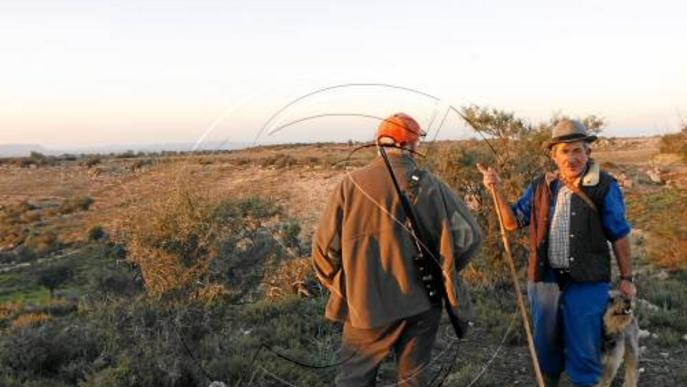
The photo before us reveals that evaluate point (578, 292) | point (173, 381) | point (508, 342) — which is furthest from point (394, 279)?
point (508, 342)

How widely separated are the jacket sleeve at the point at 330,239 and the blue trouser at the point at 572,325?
147 cm

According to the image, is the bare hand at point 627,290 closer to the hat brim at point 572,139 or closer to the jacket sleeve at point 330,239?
the hat brim at point 572,139

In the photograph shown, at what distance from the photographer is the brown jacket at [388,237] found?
3.76 meters

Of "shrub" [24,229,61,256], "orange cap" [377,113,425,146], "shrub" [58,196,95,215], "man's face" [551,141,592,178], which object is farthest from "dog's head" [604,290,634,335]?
"shrub" [58,196,95,215]

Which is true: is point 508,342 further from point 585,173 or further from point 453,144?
point 453,144

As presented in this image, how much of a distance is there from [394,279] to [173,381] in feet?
10.4

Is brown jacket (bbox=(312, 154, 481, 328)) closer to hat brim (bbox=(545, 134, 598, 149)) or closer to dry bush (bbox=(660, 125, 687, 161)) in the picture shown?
hat brim (bbox=(545, 134, 598, 149))

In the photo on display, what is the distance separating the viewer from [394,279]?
3777mm

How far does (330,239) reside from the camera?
12.7 ft

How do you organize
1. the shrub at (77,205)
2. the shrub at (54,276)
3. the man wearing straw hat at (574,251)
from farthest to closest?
the shrub at (77,205) < the shrub at (54,276) < the man wearing straw hat at (574,251)

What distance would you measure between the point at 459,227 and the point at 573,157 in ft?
3.27

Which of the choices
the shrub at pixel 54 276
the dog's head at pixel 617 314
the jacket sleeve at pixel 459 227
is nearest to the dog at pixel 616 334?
the dog's head at pixel 617 314

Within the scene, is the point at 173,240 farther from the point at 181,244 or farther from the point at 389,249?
the point at 389,249

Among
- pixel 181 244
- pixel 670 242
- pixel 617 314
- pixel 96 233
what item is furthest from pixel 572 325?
pixel 96 233
